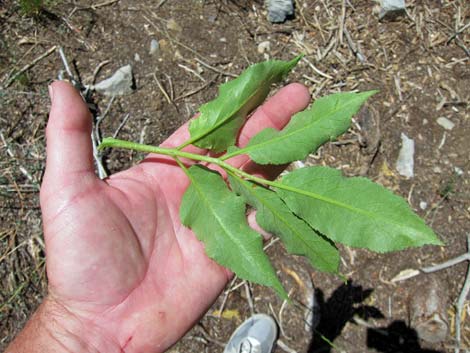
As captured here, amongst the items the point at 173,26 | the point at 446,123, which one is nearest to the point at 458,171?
the point at 446,123

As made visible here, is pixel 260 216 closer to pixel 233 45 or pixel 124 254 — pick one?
pixel 124 254

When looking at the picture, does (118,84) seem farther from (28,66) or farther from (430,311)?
(430,311)

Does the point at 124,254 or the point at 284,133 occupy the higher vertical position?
the point at 284,133

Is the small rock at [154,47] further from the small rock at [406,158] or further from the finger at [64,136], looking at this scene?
the small rock at [406,158]

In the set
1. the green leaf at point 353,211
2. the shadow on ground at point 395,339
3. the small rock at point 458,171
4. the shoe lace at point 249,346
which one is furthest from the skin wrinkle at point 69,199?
the small rock at point 458,171

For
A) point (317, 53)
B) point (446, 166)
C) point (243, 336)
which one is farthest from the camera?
point (317, 53)

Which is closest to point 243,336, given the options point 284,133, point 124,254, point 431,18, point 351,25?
point 124,254
